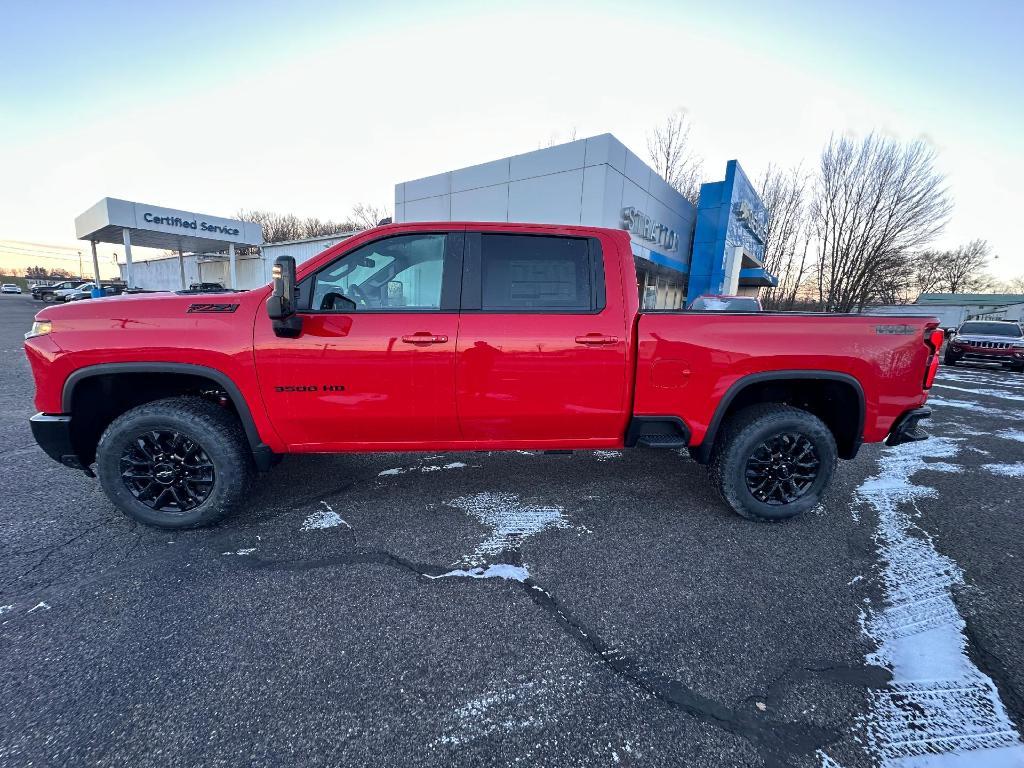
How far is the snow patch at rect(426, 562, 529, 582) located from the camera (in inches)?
95.2

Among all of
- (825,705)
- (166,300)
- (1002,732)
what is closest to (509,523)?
(825,705)

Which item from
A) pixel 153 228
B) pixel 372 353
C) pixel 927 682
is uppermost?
pixel 153 228

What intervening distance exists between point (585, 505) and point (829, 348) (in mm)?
1968

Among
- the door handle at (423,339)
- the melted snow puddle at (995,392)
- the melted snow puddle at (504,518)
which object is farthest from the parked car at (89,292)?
the melted snow puddle at (995,392)

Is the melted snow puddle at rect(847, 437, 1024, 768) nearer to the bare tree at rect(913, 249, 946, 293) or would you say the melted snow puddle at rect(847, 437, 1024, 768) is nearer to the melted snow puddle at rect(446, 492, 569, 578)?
the melted snow puddle at rect(446, 492, 569, 578)

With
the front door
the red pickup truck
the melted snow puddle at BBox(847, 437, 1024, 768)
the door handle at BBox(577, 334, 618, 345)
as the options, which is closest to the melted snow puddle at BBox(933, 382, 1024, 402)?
the red pickup truck

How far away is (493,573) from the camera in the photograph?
2457 mm

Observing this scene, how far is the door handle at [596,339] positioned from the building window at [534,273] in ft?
0.68

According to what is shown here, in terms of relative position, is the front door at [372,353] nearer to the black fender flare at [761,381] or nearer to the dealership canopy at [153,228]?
the black fender flare at [761,381]

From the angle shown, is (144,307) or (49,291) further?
(49,291)

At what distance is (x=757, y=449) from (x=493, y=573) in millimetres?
1990

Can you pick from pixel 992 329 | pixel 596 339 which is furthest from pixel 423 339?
pixel 992 329

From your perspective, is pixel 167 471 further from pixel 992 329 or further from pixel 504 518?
pixel 992 329

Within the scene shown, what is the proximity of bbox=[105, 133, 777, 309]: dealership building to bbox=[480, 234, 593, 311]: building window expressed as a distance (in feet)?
19.5
